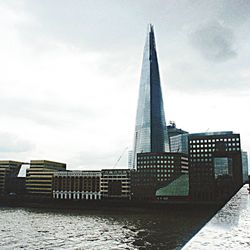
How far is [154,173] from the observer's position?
192m

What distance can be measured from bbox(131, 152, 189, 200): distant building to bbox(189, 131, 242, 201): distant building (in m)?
14.5

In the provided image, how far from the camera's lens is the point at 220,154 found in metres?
166

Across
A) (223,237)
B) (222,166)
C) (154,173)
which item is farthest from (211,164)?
(223,237)

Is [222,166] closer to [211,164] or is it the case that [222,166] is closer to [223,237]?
[211,164]

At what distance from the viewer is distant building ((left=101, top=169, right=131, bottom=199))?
186 m

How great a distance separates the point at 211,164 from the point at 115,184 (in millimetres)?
56577

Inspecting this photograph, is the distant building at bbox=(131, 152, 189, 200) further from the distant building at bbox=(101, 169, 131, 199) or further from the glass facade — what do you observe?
the glass facade

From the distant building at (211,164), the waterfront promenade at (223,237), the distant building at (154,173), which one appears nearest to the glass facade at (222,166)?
the distant building at (211,164)

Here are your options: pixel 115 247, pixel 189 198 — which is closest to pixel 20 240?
pixel 115 247

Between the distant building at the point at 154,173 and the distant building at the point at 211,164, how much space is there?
1448cm

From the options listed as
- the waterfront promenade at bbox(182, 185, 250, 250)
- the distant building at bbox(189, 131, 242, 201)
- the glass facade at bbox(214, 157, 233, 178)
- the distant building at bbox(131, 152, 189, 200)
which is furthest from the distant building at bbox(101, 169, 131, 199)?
the waterfront promenade at bbox(182, 185, 250, 250)

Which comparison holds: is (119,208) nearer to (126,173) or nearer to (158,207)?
(158,207)

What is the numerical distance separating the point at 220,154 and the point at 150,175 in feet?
151

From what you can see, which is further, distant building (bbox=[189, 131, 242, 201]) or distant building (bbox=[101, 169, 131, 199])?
distant building (bbox=[101, 169, 131, 199])
